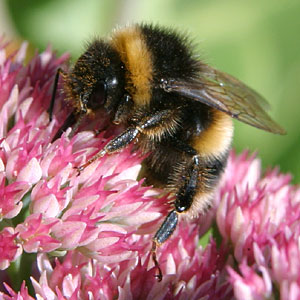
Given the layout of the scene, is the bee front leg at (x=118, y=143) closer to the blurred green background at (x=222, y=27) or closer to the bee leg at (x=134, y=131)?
the bee leg at (x=134, y=131)

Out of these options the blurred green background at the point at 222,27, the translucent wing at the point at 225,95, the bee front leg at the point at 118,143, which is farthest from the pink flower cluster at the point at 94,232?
the blurred green background at the point at 222,27

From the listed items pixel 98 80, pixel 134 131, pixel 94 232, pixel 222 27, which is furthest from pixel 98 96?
pixel 222 27

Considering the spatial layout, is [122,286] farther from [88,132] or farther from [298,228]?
[298,228]

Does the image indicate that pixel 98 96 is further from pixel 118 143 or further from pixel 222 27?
pixel 222 27

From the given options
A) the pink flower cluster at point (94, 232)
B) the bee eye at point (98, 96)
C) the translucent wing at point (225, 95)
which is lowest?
the pink flower cluster at point (94, 232)

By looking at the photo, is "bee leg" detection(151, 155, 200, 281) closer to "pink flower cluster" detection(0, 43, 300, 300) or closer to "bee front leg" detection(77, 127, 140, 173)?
"pink flower cluster" detection(0, 43, 300, 300)

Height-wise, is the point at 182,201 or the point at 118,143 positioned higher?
the point at 118,143

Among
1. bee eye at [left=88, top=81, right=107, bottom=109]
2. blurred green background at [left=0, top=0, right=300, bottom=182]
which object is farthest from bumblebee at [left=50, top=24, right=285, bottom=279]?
blurred green background at [left=0, top=0, right=300, bottom=182]

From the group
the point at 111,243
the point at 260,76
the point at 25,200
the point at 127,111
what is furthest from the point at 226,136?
the point at 260,76
